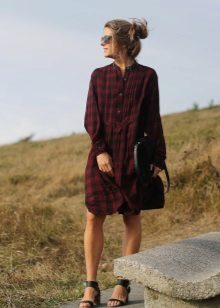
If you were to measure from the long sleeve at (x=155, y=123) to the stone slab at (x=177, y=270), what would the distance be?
24.0 inches

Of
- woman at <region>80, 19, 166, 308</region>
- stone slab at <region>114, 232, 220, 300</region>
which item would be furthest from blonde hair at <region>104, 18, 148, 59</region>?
stone slab at <region>114, 232, 220, 300</region>

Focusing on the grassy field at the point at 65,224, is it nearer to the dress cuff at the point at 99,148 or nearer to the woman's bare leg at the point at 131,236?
the woman's bare leg at the point at 131,236

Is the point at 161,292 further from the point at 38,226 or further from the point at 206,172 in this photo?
the point at 206,172

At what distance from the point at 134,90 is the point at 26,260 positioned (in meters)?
3.27

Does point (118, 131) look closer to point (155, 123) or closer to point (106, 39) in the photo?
point (155, 123)

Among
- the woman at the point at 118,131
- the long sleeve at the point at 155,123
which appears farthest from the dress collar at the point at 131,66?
the long sleeve at the point at 155,123

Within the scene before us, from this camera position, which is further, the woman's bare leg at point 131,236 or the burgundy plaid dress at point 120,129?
the woman's bare leg at point 131,236

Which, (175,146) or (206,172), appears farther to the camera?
(175,146)

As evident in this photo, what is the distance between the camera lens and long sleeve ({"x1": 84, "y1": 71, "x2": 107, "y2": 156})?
4.14m

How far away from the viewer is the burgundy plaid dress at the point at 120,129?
4.14 meters

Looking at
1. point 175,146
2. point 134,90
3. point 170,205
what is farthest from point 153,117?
point 175,146

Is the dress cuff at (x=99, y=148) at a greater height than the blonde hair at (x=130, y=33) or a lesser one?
lesser

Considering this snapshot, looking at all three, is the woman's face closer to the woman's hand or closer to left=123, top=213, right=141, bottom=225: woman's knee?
the woman's hand

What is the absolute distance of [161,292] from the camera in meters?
3.73
